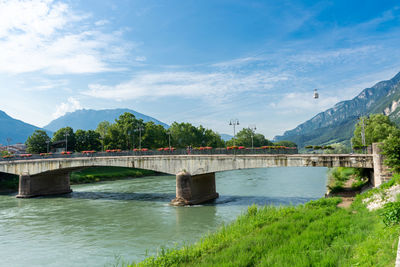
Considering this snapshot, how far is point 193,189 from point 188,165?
287 cm

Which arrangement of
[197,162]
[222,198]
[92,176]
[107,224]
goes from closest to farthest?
[107,224] → [197,162] → [222,198] → [92,176]

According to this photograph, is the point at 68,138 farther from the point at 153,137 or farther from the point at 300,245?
the point at 300,245

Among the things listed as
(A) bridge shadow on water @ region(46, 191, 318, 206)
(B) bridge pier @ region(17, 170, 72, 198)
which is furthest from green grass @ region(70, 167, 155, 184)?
(A) bridge shadow on water @ region(46, 191, 318, 206)

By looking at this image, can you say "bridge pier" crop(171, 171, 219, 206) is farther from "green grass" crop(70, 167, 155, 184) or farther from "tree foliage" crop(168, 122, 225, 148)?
"tree foliage" crop(168, 122, 225, 148)

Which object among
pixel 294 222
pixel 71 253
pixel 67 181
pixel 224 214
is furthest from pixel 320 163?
pixel 67 181

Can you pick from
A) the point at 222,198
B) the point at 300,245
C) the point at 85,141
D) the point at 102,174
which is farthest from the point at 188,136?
the point at 300,245

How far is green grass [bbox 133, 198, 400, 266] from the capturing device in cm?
924

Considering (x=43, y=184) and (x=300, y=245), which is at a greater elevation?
(x=300, y=245)

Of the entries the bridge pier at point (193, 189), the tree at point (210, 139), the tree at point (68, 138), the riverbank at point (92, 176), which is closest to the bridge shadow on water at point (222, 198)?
the bridge pier at point (193, 189)

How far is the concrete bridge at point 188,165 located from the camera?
92.5 feet

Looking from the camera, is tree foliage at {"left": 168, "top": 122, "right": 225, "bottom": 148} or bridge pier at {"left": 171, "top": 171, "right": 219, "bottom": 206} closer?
bridge pier at {"left": 171, "top": 171, "right": 219, "bottom": 206}

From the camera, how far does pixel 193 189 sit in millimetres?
34375

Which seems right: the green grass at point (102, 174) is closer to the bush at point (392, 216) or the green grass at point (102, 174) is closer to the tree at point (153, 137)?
the tree at point (153, 137)

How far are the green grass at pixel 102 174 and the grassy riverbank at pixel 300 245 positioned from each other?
53.2 meters
